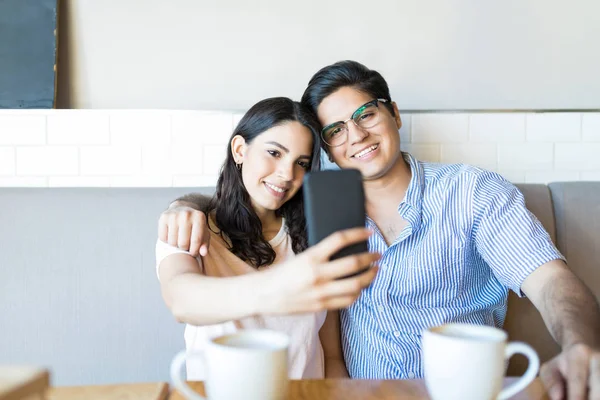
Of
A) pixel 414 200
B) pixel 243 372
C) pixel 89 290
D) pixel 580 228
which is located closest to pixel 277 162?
pixel 414 200

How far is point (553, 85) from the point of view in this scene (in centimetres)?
183

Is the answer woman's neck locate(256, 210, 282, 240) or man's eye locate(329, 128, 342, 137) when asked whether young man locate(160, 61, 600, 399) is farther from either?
woman's neck locate(256, 210, 282, 240)

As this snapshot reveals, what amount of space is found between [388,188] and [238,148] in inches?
16.2

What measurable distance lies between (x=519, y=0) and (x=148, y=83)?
1.24 metres

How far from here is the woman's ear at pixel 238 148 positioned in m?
1.40

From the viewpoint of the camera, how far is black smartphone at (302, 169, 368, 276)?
0.68 meters

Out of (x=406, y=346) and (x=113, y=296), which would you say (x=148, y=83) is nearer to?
(x=113, y=296)

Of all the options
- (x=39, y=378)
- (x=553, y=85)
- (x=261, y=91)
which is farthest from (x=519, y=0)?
(x=39, y=378)

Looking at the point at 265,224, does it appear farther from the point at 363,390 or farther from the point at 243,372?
the point at 243,372

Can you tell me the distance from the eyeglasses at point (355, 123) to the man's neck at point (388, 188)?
0.13m

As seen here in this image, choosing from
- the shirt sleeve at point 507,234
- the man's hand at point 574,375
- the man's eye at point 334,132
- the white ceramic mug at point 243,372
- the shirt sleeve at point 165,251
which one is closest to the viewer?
the white ceramic mug at point 243,372

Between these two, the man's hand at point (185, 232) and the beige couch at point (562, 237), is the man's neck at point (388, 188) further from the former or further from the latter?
the man's hand at point (185, 232)

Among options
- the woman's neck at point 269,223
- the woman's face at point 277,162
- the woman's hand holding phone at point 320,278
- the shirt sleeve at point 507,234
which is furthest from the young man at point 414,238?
the woman's hand holding phone at point 320,278

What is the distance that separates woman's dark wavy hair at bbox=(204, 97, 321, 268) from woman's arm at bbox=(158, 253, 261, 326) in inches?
13.7
